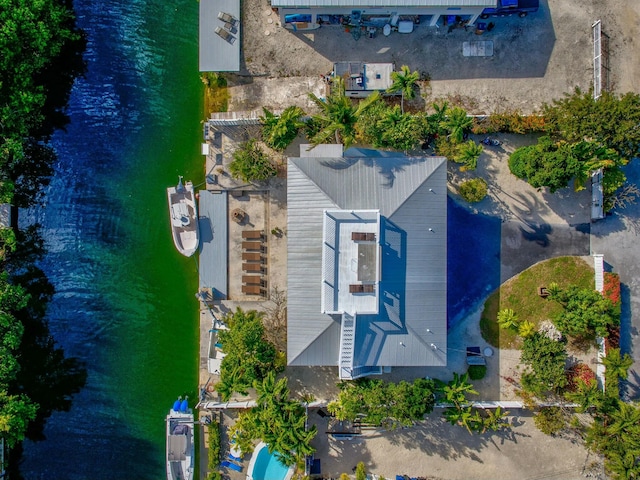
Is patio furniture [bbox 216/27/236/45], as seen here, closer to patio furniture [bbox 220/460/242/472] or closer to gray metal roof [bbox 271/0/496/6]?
gray metal roof [bbox 271/0/496/6]

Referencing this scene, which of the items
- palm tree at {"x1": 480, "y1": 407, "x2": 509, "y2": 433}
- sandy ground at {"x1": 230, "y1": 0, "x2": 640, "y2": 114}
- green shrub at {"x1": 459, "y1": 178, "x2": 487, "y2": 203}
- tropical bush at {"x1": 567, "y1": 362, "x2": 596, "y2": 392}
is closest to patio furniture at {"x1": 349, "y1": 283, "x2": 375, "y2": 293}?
green shrub at {"x1": 459, "y1": 178, "x2": 487, "y2": 203}

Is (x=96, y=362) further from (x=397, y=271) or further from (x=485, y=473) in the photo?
(x=485, y=473)

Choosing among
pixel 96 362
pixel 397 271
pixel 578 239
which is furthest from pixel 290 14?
pixel 96 362

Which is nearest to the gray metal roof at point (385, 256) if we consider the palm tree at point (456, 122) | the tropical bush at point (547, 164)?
the palm tree at point (456, 122)

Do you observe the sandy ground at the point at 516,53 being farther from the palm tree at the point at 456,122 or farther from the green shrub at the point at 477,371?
the green shrub at the point at 477,371

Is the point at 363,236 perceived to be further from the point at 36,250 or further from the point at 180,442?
the point at 36,250

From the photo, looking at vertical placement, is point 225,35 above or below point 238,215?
above

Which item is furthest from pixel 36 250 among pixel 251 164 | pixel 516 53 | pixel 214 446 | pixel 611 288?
pixel 611 288

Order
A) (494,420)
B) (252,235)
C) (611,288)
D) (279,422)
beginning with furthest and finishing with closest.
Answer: (252,235)
(611,288)
(494,420)
(279,422)
